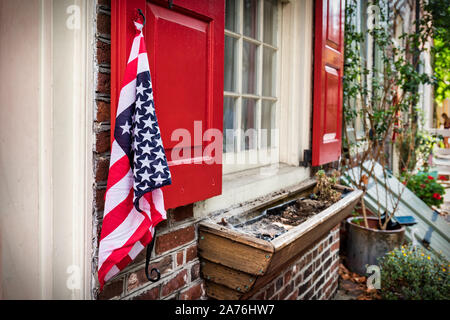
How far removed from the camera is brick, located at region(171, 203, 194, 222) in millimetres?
1584

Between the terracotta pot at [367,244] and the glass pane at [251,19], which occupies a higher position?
the glass pane at [251,19]

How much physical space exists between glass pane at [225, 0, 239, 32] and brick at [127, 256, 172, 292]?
1384 mm

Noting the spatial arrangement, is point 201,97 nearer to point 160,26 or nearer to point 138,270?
point 160,26

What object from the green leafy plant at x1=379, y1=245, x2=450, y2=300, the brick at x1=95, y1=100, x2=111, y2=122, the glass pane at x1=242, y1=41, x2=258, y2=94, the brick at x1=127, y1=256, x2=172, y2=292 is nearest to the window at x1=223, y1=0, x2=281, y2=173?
the glass pane at x1=242, y1=41, x2=258, y2=94

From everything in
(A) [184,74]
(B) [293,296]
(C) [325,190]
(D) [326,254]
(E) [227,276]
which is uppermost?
(A) [184,74]

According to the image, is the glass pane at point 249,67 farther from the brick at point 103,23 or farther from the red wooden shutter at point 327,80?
the brick at point 103,23

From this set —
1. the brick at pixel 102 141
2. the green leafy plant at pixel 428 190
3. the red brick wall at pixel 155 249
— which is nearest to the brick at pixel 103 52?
the red brick wall at pixel 155 249

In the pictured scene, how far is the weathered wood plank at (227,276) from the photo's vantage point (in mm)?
1590

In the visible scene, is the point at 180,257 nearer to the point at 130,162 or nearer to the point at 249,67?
the point at 130,162

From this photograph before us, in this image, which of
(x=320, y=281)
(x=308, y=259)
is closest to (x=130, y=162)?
(x=308, y=259)

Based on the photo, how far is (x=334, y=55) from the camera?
279 centimetres

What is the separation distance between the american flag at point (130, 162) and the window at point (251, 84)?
1.01 m

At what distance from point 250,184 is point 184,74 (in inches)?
34.1

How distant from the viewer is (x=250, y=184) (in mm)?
2084
